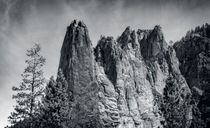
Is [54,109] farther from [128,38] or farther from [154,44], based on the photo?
[154,44]

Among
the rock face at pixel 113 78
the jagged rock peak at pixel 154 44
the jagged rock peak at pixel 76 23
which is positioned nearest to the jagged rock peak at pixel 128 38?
the rock face at pixel 113 78

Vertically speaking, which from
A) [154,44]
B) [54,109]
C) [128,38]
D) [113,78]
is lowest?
[54,109]

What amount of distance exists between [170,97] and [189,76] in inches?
2459

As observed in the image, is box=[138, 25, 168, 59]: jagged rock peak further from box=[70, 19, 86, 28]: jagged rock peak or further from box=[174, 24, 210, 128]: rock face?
box=[70, 19, 86, 28]: jagged rock peak

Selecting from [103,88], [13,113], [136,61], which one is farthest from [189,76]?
[13,113]

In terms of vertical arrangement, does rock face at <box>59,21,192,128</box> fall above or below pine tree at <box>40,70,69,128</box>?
above

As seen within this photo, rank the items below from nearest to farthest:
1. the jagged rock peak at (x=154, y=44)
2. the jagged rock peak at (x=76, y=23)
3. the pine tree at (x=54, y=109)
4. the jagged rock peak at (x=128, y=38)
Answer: the pine tree at (x=54, y=109) → the jagged rock peak at (x=76, y=23) → the jagged rock peak at (x=128, y=38) → the jagged rock peak at (x=154, y=44)

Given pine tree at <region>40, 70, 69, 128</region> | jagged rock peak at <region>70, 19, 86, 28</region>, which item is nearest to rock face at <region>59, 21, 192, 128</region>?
jagged rock peak at <region>70, 19, 86, 28</region>

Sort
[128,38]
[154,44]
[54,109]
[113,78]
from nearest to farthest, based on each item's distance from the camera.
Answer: [54,109] < [113,78] < [128,38] < [154,44]

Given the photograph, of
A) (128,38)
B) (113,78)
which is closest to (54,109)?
(113,78)

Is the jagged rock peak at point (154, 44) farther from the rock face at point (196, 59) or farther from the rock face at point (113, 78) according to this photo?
the rock face at point (196, 59)

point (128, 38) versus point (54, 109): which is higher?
point (128, 38)

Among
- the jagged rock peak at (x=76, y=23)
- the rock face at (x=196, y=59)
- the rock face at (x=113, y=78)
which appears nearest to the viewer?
the rock face at (x=113, y=78)

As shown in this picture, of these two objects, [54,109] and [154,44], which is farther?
[154,44]
